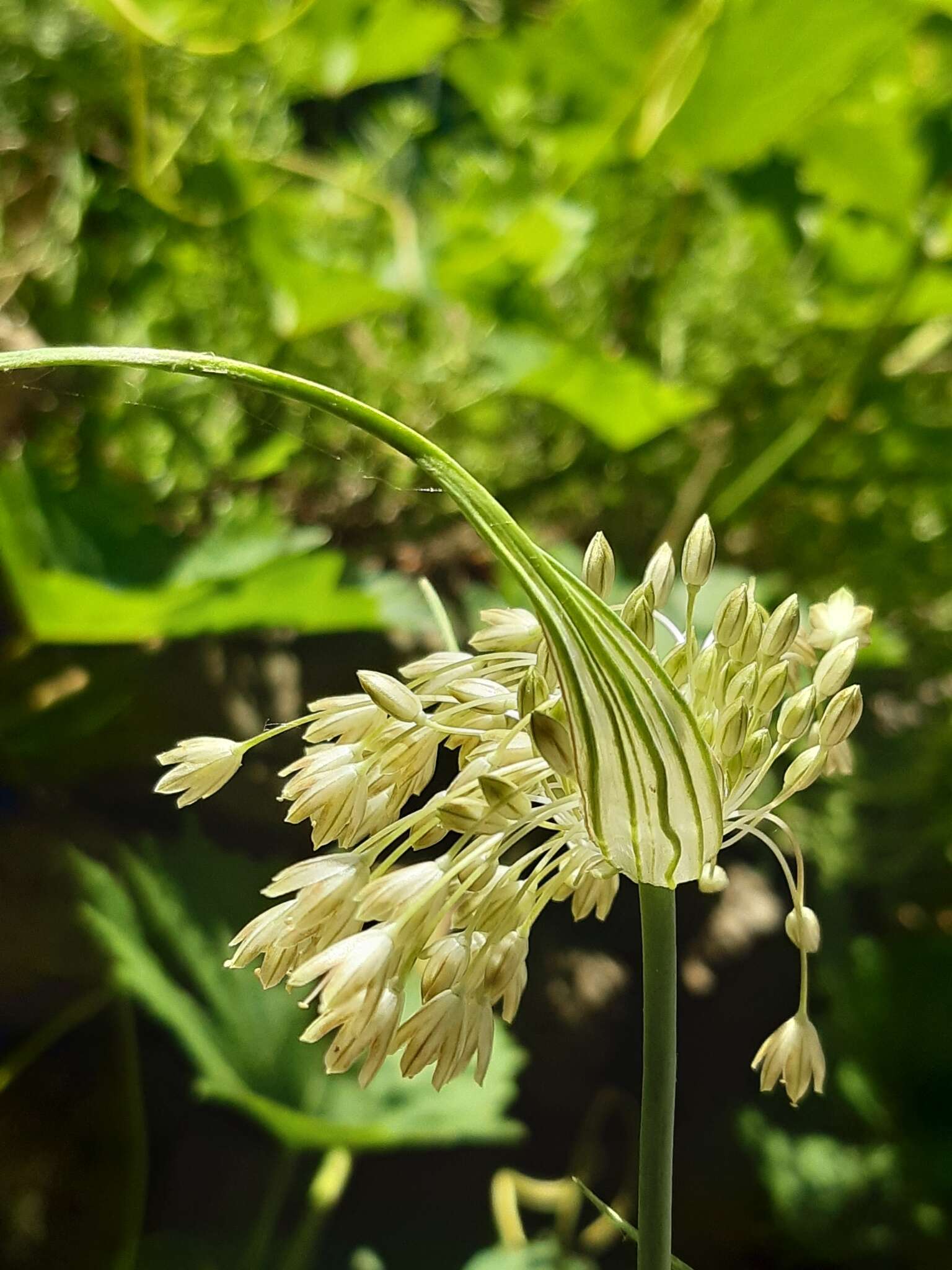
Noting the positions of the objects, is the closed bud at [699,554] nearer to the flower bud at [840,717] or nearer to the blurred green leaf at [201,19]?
the flower bud at [840,717]

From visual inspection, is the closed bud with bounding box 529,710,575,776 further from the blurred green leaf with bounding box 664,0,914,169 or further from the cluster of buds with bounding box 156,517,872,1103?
the blurred green leaf with bounding box 664,0,914,169

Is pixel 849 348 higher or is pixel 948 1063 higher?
pixel 849 348

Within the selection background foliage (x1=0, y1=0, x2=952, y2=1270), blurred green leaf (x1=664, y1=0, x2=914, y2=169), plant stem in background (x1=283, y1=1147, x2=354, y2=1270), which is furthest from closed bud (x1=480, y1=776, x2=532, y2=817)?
blurred green leaf (x1=664, y1=0, x2=914, y2=169)

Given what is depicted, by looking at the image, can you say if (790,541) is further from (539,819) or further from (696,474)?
(539,819)

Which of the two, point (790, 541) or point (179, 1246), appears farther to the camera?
point (790, 541)

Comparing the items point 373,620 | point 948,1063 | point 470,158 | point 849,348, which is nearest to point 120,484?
point 373,620

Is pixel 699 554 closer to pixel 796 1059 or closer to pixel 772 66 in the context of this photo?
pixel 796 1059

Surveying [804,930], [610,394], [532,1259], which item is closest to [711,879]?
[804,930]
